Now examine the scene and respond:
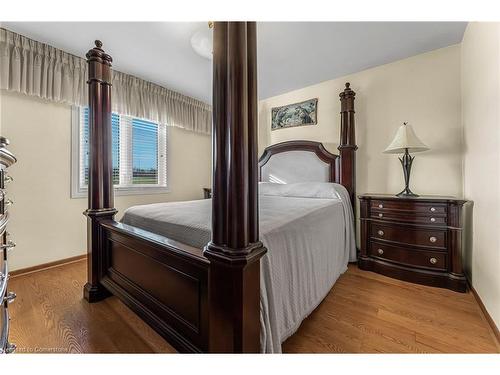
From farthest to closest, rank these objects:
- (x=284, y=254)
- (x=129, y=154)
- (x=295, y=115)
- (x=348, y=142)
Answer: (x=295, y=115), (x=129, y=154), (x=348, y=142), (x=284, y=254)

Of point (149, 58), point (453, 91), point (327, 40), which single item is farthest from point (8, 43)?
point (453, 91)

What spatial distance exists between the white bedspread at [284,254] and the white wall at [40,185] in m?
1.32

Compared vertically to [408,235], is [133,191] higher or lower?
higher

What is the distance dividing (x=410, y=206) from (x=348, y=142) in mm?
994

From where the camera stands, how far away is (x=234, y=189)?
0.80m

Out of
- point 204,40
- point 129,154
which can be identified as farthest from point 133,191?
point 204,40

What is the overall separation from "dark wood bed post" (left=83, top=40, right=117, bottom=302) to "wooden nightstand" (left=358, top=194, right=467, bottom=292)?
230 cm

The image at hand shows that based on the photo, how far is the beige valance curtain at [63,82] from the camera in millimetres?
2146

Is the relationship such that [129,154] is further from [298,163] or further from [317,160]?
[317,160]

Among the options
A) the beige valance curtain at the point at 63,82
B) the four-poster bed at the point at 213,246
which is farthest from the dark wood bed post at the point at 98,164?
the beige valance curtain at the point at 63,82

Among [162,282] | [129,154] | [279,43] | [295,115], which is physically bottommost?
[162,282]

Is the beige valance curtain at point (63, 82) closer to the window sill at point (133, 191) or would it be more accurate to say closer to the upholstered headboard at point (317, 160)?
the window sill at point (133, 191)

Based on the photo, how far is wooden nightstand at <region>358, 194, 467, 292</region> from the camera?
1878mm

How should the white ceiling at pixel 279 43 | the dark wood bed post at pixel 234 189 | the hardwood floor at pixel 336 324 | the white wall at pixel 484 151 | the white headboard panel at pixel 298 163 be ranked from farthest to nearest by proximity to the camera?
the white headboard panel at pixel 298 163 → the white ceiling at pixel 279 43 → the white wall at pixel 484 151 → the hardwood floor at pixel 336 324 → the dark wood bed post at pixel 234 189
